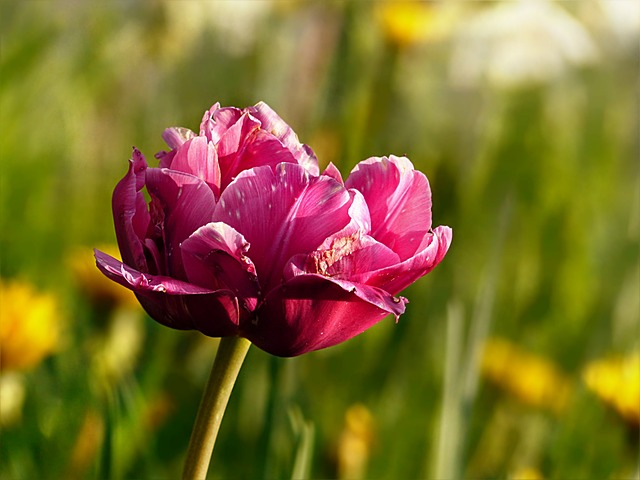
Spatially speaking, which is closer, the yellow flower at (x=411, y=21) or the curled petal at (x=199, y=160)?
the curled petal at (x=199, y=160)

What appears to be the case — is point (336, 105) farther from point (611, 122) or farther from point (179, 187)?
point (179, 187)

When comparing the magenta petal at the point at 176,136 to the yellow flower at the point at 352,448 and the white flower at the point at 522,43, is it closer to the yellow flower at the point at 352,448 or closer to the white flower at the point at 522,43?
the yellow flower at the point at 352,448

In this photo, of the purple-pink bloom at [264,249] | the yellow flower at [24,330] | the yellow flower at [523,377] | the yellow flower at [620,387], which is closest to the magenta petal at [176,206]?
the purple-pink bloom at [264,249]

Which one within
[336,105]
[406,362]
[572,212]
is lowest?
[406,362]

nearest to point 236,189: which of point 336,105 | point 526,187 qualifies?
point 336,105

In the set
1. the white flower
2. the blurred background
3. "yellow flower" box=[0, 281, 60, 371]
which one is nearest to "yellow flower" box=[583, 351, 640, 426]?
the blurred background

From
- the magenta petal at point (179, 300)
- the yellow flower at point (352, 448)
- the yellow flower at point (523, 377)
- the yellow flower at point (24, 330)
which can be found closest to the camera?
the magenta petal at point (179, 300)

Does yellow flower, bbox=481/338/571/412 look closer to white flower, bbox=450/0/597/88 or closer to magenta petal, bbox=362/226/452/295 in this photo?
white flower, bbox=450/0/597/88
